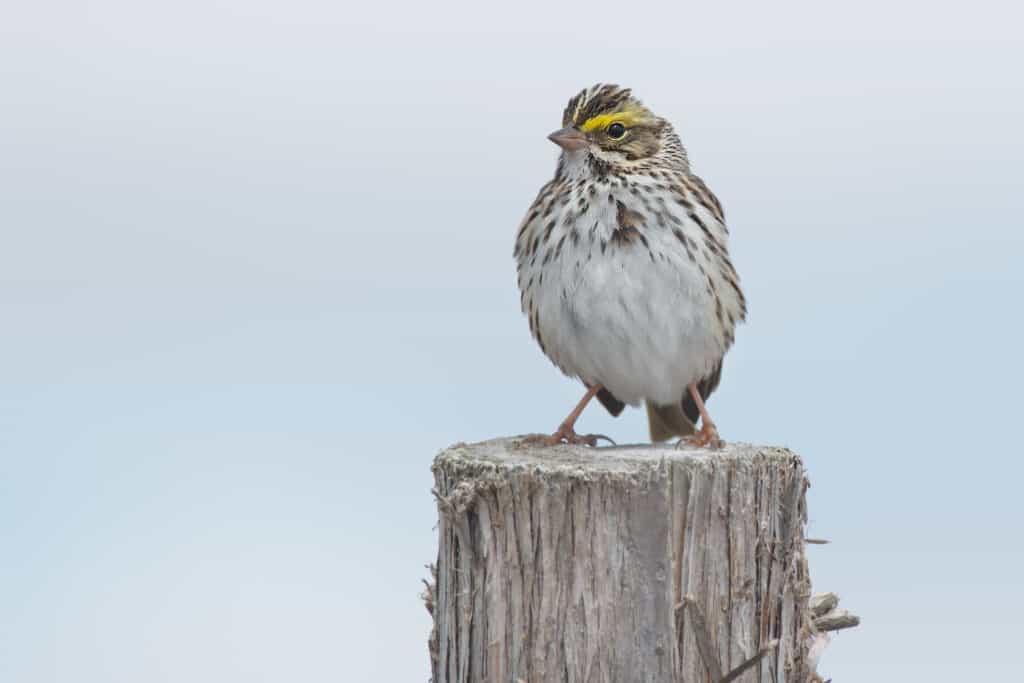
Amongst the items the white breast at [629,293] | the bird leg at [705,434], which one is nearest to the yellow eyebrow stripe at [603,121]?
the white breast at [629,293]

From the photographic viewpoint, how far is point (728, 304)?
6.71 m

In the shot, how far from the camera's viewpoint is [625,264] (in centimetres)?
637

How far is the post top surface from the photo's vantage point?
528cm

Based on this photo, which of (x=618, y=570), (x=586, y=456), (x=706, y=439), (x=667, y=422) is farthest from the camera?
(x=667, y=422)

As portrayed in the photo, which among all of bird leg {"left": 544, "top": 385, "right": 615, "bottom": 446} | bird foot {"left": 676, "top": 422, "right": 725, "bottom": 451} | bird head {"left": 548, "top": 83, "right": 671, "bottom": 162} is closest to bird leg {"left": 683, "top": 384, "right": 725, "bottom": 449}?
bird foot {"left": 676, "top": 422, "right": 725, "bottom": 451}

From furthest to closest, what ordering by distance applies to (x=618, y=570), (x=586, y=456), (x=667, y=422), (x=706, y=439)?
(x=667, y=422) → (x=706, y=439) → (x=586, y=456) → (x=618, y=570)

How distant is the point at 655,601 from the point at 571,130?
268cm

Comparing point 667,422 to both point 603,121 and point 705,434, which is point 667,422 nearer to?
point 705,434

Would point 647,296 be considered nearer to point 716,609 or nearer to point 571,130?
point 571,130

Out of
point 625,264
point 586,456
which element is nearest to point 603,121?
point 625,264

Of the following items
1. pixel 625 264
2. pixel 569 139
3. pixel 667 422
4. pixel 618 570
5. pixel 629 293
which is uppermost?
pixel 569 139

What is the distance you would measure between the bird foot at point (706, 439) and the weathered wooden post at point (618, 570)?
467 mm

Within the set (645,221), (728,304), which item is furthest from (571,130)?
(728,304)

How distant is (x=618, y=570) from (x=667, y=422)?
247cm
